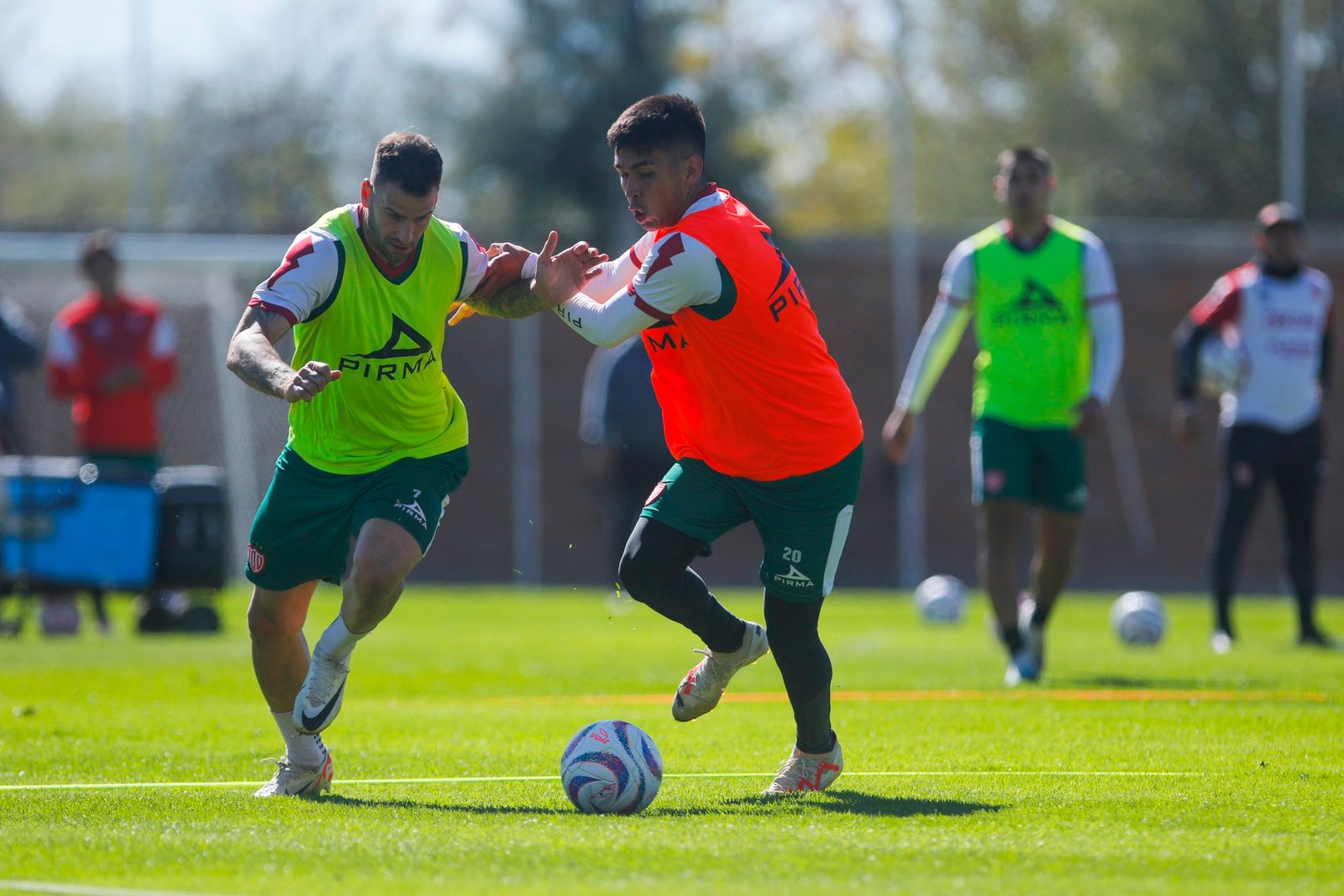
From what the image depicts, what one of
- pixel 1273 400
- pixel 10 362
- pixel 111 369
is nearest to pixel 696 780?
pixel 1273 400

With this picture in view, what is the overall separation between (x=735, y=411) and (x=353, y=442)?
49.6 inches

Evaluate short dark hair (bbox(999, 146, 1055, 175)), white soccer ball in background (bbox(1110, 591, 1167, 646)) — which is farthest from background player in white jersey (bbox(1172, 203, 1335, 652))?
short dark hair (bbox(999, 146, 1055, 175))

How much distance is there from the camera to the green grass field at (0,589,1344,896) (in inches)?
168

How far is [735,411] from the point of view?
18.9 feet

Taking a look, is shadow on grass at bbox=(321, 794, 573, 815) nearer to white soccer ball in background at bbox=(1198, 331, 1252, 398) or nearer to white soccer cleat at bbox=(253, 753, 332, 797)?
white soccer cleat at bbox=(253, 753, 332, 797)

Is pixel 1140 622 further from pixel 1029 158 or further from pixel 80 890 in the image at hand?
pixel 80 890

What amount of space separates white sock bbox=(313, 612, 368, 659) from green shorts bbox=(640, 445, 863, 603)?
3.40 feet

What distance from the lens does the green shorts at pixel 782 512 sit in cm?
569

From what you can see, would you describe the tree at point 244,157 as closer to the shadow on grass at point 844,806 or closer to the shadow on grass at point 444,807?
the shadow on grass at point 444,807

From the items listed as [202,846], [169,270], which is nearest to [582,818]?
[202,846]

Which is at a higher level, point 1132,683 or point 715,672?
point 715,672

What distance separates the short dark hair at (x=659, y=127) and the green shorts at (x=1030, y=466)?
3903 mm

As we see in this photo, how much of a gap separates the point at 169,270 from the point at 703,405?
45.6 feet

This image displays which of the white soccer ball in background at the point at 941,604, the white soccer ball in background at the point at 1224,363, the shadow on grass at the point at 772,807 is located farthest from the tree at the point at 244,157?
the shadow on grass at the point at 772,807
